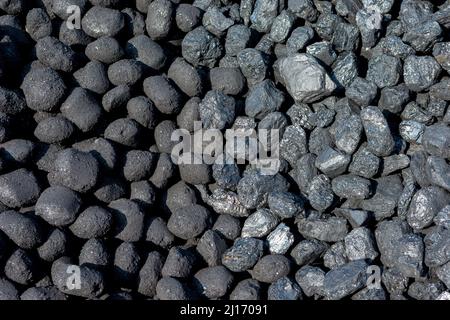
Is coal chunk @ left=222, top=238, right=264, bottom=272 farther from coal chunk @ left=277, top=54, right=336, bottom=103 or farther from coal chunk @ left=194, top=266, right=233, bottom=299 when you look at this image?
coal chunk @ left=277, top=54, right=336, bottom=103

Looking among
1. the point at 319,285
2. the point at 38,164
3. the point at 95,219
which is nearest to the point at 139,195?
the point at 95,219

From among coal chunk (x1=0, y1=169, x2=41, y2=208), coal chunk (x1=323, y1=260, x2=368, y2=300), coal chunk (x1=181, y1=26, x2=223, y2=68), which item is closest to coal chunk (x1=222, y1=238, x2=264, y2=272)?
coal chunk (x1=323, y1=260, x2=368, y2=300)

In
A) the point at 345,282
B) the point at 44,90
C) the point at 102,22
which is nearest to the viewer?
the point at 345,282

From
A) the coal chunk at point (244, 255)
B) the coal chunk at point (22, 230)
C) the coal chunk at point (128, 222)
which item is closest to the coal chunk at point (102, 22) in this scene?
the coal chunk at point (128, 222)

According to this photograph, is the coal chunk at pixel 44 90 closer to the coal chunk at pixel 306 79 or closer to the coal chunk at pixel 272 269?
the coal chunk at pixel 306 79

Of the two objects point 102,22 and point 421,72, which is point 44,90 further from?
point 421,72

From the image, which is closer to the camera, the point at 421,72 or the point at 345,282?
the point at 345,282

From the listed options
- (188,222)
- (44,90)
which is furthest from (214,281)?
(44,90)

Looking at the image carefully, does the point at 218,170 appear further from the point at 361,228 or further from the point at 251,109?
the point at 361,228
